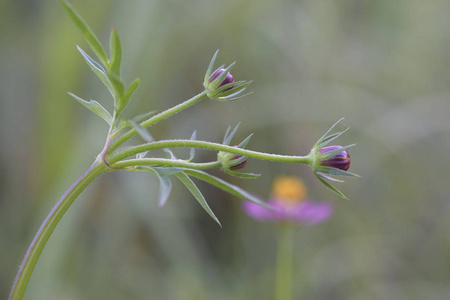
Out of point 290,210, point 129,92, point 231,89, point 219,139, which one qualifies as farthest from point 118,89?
point 219,139

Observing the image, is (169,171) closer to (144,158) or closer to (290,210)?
(144,158)

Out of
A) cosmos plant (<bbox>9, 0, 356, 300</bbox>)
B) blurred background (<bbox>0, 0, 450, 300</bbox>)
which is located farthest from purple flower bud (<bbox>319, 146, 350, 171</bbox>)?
blurred background (<bbox>0, 0, 450, 300</bbox>)

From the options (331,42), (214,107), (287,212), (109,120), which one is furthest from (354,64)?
(109,120)

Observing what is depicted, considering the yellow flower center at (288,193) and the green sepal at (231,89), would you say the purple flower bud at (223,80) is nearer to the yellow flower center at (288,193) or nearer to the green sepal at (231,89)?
the green sepal at (231,89)

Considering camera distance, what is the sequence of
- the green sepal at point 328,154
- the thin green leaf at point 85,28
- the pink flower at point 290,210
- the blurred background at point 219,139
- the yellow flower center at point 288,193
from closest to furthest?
the thin green leaf at point 85,28, the green sepal at point 328,154, the pink flower at point 290,210, the yellow flower center at point 288,193, the blurred background at point 219,139

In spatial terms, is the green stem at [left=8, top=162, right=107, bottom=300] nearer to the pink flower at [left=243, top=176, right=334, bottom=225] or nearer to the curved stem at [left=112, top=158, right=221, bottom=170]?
the curved stem at [left=112, top=158, right=221, bottom=170]

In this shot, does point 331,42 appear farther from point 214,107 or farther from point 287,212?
point 287,212

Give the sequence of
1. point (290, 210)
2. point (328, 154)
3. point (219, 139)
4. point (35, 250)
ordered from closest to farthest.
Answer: point (35, 250), point (328, 154), point (290, 210), point (219, 139)

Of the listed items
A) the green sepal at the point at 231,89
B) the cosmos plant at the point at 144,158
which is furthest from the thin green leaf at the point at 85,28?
the green sepal at the point at 231,89

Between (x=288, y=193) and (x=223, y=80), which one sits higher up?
(x=223, y=80)
